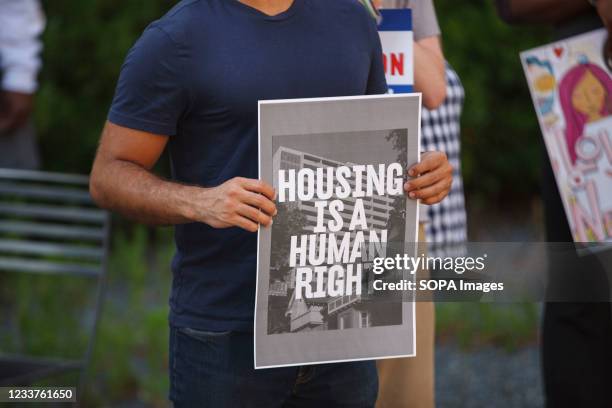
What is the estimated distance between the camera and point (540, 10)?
3.20m

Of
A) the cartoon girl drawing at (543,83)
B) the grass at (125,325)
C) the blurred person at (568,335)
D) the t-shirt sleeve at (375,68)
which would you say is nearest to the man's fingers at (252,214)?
the t-shirt sleeve at (375,68)

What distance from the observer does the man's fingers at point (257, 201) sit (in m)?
2.06

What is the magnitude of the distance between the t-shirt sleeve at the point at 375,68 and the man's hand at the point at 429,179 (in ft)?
0.94

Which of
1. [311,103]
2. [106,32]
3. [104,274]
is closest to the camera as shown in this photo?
[311,103]

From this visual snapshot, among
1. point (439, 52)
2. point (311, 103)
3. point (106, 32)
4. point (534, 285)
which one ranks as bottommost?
point (534, 285)

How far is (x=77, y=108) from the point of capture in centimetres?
626

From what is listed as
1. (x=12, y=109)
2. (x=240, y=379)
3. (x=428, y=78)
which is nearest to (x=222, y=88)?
(x=240, y=379)

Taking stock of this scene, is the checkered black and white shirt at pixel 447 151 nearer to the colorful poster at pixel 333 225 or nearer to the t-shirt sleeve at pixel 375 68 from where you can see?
the t-shirt sleeve at pixel 375 68

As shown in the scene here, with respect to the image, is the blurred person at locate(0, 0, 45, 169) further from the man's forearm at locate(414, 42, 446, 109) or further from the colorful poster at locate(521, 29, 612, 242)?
the colorful poster at locate(521, 29, 612, 242)

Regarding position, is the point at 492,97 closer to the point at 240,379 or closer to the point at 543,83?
the point at 543,83

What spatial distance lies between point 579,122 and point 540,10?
1.43ft

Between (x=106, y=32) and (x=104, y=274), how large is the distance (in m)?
2.71

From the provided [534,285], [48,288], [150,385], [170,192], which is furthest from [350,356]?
[48,288]

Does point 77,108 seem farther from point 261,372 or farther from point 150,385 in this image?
point 261,372
